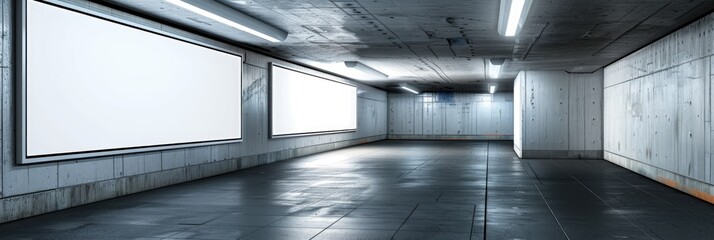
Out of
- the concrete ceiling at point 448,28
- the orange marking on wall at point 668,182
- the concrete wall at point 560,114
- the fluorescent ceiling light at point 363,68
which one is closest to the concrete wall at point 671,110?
the orange marking on wall at point 668,182

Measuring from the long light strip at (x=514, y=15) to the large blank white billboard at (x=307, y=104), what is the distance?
941cm

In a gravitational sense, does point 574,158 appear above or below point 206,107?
below

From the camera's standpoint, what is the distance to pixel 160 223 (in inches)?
320

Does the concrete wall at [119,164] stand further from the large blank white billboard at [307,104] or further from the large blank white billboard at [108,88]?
the large blank white billboard at [307,104]

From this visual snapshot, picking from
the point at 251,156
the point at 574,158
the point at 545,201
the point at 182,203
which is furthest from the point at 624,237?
the point at 574,158

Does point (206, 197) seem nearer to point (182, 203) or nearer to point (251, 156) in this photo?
point (182, 203)

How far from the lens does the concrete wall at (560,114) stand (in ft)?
69.1

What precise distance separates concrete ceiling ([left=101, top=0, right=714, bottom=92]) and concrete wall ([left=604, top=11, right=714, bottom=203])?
0.47 meters

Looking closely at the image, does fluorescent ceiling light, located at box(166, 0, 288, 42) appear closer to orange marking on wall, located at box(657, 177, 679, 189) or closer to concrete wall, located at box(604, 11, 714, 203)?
concrete wall, located at box(604, 11, 714, 203)

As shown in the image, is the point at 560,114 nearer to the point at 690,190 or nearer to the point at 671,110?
the point at 671,110

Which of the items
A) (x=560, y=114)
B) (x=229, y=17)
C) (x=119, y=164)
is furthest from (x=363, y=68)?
(x=119, y=164)

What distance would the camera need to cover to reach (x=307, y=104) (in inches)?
915

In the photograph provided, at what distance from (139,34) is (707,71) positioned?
10870 mm

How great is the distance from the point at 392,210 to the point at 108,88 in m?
5.69
